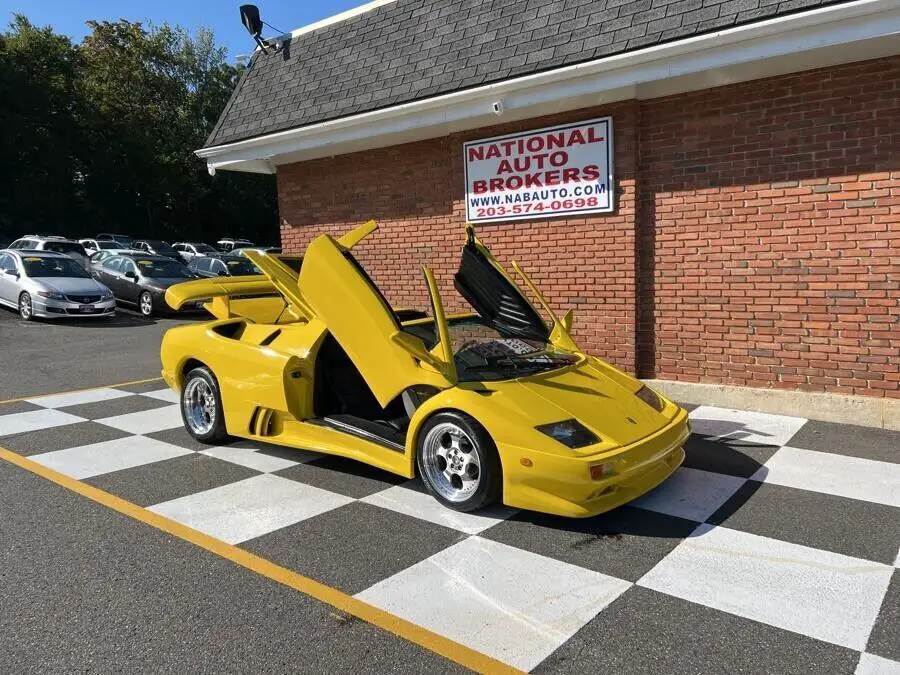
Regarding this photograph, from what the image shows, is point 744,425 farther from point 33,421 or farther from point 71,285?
point 71,285

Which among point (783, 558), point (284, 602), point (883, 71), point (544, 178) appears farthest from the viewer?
point (544, 178)

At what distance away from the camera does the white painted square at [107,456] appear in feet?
17.0

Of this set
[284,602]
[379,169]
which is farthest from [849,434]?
[379,169]

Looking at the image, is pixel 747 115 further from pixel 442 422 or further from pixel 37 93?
pixel 37 93

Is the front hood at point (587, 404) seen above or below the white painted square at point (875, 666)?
above

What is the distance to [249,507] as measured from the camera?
14.4ft

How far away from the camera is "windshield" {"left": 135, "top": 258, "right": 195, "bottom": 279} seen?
688 inches

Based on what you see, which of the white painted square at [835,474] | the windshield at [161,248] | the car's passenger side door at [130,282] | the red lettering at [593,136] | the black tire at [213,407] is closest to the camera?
the white painted square at [835,474]

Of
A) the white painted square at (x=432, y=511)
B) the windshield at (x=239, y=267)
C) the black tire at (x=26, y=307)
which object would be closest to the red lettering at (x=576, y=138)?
the white painted square at (x=432, y=511)

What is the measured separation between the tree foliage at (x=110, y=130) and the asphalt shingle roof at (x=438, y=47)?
3130cm

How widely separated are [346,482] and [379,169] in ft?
18.4

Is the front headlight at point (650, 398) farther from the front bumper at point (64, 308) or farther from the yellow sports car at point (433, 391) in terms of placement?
the front bumper at point (64, 308)

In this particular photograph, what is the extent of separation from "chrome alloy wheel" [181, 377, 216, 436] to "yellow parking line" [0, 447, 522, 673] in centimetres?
114

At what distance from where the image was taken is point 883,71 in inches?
222
